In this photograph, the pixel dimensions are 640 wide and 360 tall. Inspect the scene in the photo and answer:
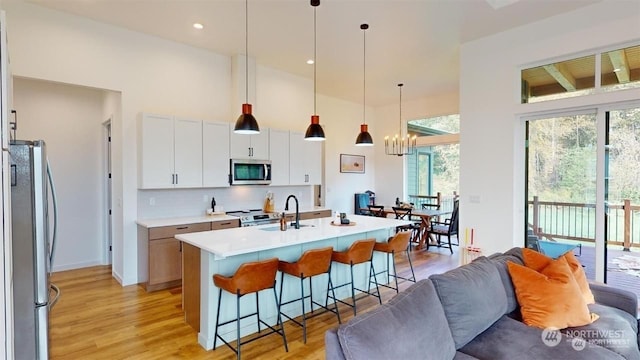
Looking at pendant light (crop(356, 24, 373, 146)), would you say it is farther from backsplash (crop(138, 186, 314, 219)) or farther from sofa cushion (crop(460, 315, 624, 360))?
sofa cushion (crop(460, 315, 624, 360))

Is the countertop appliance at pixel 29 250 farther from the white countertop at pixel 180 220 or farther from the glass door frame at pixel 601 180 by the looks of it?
the glass door frame at pixel 601 180

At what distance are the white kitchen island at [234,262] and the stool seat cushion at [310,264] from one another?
0.51 ft

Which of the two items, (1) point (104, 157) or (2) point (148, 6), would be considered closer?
(2) point (148, 6)

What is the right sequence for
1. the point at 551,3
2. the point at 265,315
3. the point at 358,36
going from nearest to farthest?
the point at 265,315 < the point at 551,3 < the point at 358,36

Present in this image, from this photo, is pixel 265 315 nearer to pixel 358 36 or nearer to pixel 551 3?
pixel 358 36

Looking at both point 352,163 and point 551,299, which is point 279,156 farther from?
point 551,299

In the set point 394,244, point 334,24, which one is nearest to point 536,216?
point 394,244

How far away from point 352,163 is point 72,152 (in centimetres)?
575

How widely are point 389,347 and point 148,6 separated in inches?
166

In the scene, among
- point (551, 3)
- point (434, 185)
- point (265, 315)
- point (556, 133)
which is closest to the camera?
point (265, 315)

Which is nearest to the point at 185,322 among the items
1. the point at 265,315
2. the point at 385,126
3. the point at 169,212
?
the point at 265,315

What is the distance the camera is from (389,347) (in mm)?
1513

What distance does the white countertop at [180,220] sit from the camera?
4.22m

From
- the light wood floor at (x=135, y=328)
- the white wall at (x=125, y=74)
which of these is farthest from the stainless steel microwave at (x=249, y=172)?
the light wood floor at (x=135, y=328)
